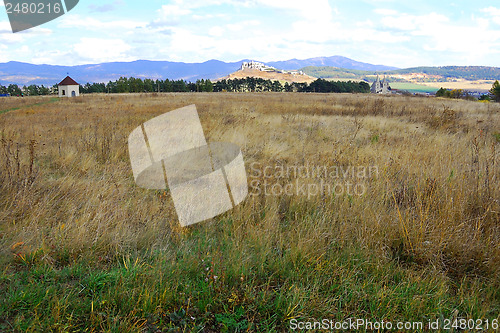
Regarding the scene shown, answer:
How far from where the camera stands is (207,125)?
31.4 feet

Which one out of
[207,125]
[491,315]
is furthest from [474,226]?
[207,125]

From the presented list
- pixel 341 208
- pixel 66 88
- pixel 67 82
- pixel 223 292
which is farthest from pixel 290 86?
pixel 223 292

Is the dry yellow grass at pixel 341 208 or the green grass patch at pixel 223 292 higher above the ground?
the dry yellow grass at pixel 341 208

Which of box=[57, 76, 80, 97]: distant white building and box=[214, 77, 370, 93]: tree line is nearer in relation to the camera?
box=[57, 76, 80, 97]: distant white building

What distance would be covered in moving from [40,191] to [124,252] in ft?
6.17

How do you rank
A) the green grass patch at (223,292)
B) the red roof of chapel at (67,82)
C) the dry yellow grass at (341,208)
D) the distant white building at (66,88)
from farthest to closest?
the red roof of chapel at (67,82) → the distant white building at (66,88) → the dry yellow grass at (341,208) → the green grass patch at (223,292)

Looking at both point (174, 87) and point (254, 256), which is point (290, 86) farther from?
point (254, 256)

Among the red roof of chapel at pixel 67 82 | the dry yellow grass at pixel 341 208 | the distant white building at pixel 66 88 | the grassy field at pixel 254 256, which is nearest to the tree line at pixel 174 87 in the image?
the red roof of chapel at pixel 67 82

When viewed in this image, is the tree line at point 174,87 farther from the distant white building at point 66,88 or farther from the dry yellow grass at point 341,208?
the dry yellow grass at point 341,208

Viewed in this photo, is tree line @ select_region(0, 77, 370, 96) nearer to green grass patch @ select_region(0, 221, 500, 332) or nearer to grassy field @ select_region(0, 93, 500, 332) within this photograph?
grassy field @ select_region(0, 93, 500, 332)

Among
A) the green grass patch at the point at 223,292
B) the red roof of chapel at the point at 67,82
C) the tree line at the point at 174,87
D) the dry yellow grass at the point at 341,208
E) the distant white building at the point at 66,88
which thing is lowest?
the green grass patch at the point at 223,292

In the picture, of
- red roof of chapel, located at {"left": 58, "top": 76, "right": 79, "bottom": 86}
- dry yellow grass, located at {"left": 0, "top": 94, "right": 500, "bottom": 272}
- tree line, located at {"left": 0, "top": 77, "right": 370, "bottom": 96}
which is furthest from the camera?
tree line, located at {"left": 0, "top": 77, "right": 370, "bottom": 96}

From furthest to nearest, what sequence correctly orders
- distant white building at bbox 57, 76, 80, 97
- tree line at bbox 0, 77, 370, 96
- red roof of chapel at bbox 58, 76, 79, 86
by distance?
tree line at bbox 0, 77, 370, 96 → red roof of chapel at bbox 58, 76, 79, 86 → distant white building at bbox 57, 76, 80, 97

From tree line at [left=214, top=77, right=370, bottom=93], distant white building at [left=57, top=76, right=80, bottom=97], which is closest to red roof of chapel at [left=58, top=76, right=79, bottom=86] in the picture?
distant white building at [left=57, top=76, right=80, bottom=97]
